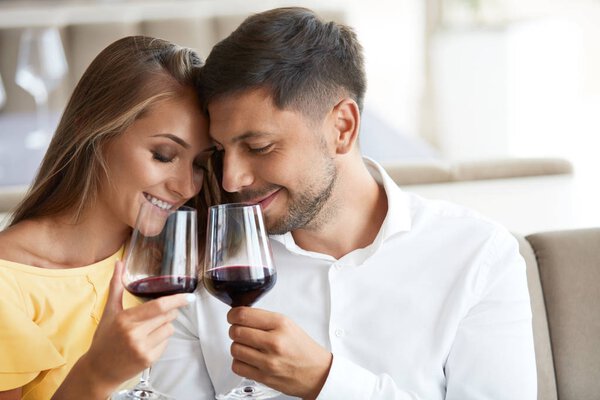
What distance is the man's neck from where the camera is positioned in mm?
1782

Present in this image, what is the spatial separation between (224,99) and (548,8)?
5.29m

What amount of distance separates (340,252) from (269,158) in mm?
262

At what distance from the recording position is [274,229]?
169 centimetres

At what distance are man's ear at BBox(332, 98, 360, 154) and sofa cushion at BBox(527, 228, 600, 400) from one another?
51cm

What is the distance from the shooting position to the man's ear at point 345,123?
1.80 metres

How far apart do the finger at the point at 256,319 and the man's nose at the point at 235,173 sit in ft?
1.00

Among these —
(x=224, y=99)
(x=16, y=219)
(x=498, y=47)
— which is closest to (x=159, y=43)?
(x=224, y=99)

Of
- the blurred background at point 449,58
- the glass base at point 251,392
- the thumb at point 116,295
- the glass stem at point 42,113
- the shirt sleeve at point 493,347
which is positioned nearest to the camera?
the thumb at point 116,295

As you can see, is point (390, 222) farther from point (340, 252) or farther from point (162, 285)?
point (162, 285)

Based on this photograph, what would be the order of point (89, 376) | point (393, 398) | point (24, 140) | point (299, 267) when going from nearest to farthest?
point (89, 376)
point (393, 398)
point (299, 267)
point (24, 140)

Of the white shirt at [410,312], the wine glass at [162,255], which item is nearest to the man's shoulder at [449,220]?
the white shirt at [410,312]

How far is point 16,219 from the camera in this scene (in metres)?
1.88

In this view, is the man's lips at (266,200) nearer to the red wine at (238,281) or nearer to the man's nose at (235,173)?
the man's nose at (235,173)

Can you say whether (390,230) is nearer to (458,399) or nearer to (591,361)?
(458,399)
